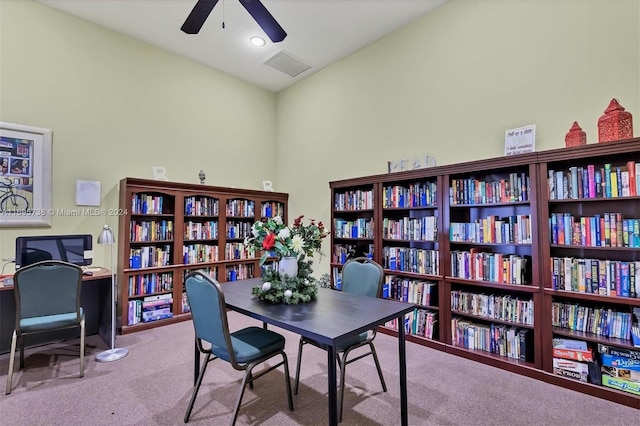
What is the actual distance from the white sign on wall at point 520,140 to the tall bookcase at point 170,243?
3.34m

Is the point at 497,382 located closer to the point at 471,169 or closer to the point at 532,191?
the point at 532,191

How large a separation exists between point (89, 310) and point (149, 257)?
796 millimetres

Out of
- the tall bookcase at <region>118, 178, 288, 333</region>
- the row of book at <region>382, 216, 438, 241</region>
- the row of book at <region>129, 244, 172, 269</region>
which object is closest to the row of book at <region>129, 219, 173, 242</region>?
the tall bookcase at <region>118, 178, 288, 333</region>

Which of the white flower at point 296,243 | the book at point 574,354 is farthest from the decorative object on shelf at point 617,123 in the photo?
the white flower at point 296,243

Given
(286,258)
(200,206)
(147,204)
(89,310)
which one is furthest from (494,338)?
(89,310)

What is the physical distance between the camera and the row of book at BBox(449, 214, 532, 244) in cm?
265

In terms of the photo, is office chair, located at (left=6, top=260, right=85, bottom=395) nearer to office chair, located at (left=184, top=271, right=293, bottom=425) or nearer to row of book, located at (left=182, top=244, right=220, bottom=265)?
office chair, located at (left=184, top=271, right=293, bottom=425)

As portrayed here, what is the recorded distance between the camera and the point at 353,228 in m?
3.96

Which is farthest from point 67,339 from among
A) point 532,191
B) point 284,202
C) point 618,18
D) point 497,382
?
point 618,18

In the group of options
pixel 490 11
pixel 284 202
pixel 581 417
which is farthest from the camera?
pixel 284 202

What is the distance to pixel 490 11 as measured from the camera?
3.12 metres

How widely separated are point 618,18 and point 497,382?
2.99m

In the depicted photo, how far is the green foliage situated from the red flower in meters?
0.21

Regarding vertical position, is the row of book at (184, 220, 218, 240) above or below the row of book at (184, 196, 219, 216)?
below
